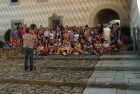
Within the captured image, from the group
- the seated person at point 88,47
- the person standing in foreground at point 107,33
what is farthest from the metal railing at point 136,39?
the seated person at point 88,47

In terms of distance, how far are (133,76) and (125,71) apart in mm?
1104

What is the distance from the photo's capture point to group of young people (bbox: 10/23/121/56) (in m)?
14.4

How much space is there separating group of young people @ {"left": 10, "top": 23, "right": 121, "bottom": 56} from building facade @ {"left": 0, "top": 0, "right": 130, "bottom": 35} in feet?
17.4

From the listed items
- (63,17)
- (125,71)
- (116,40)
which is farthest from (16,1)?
(125,71)

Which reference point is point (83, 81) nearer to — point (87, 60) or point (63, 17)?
point (87, 60)

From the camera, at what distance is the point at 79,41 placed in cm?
1588

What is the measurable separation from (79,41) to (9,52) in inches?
179

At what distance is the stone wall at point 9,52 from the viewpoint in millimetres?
15266

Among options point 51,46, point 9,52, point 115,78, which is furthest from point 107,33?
point 115,78

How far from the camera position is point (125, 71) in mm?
9586

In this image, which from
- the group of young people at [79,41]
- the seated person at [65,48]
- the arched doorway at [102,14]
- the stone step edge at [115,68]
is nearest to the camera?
the stone step edge at [115,68]

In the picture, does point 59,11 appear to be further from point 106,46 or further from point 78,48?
point 106,46

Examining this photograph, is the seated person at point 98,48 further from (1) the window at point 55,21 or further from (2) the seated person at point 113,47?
(1) the window at point 55,21

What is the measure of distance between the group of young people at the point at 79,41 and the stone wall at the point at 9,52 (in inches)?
45.2
